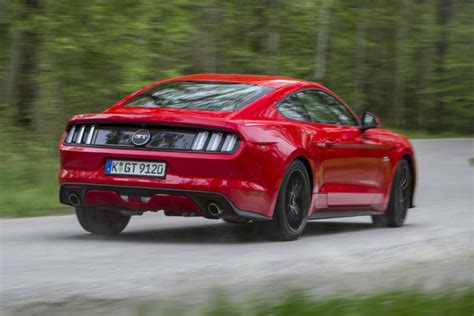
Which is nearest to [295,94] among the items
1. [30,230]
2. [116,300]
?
[30,230]

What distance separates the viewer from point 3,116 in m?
20.3

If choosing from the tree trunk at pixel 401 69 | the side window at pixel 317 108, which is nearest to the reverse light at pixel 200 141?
the side window at pixel 317 108

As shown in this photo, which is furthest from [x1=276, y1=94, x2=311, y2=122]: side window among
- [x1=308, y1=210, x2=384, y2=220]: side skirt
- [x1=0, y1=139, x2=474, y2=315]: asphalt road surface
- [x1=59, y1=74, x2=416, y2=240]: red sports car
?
[x1=0, y1=139, x2=474, y2=315]: asphalt road surface

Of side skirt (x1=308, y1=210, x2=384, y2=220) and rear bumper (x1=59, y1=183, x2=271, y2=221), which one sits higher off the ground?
rear bumper (x1=59, y1=183, x2=271, y2=221)

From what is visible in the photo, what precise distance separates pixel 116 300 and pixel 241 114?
303 centimetres

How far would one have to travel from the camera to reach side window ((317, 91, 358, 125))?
959 centimetres

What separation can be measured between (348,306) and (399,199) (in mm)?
6300

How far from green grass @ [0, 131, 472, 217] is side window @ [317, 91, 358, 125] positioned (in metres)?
3.55

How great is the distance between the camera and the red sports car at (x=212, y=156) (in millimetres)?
7781

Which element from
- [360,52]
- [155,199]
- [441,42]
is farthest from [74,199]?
[441,42]

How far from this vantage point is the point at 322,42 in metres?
35.3

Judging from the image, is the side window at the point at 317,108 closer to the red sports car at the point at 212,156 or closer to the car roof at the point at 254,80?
the red sports car at the point at 212,156

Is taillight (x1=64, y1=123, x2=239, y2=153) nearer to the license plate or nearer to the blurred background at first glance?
the license plate

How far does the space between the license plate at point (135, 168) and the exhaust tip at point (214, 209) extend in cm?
42
